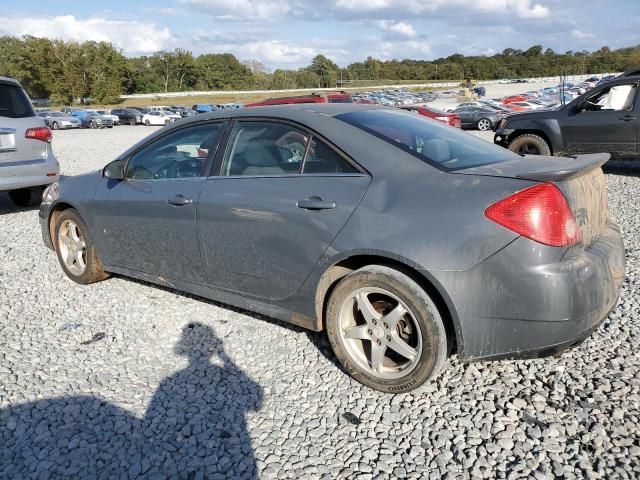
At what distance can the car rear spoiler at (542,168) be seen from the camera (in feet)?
8.65

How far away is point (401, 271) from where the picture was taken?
282 centimetres

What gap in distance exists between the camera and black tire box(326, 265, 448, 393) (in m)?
2.73

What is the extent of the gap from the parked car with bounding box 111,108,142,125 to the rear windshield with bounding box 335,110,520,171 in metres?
42.6

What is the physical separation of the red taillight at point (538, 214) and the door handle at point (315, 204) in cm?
85

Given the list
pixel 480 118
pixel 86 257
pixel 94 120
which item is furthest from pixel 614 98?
pixel 94 120

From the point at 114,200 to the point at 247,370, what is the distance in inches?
74.6

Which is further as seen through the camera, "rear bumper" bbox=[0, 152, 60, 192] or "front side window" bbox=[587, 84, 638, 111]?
"front side window" bbox=[587, 84, 638, 111]

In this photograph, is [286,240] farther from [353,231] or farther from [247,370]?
[247,370]

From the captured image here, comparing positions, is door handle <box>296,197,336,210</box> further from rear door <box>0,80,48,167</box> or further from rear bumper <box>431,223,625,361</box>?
rear door <box>0,80,48,167</box>

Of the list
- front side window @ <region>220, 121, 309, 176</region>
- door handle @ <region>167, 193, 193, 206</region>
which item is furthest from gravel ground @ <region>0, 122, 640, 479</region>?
front side window @ <region>220, 121, 309, 176</region>

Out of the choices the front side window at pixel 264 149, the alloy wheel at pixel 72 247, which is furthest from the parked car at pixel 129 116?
the front side window at pixel 264 149

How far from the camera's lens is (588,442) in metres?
2.51

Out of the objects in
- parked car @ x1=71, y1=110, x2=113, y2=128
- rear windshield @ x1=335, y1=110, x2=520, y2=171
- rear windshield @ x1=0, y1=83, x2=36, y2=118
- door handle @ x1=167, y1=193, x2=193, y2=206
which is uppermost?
rear windshield @ x1=0, y1=83, x2=36, y2=118

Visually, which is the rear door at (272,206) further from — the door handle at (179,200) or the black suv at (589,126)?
the black suv at (589,126)
